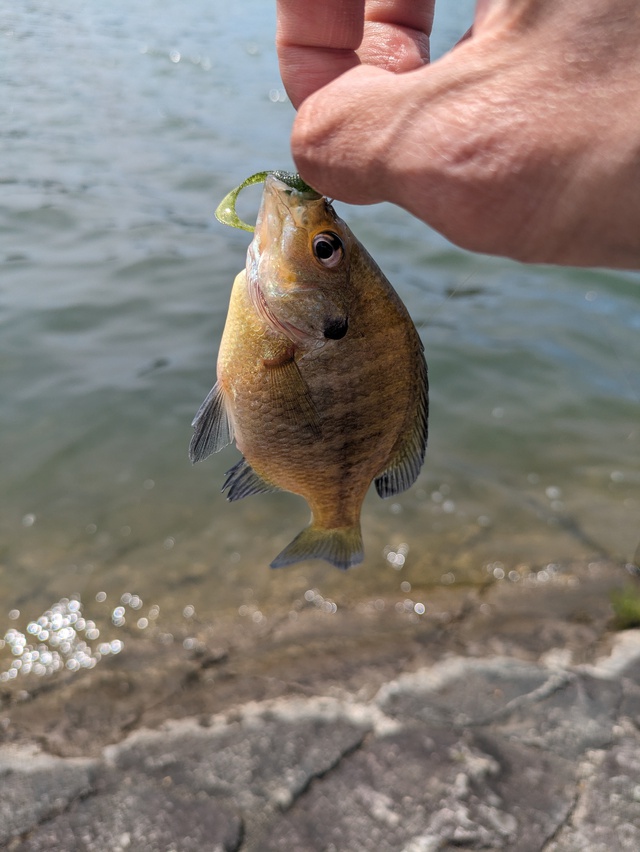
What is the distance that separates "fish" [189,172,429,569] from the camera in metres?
2.09

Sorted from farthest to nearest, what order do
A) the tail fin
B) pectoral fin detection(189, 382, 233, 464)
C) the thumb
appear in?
1. the tail fin
2. pectoral fin detection(189, 382, 233, 464)
3. the thumb

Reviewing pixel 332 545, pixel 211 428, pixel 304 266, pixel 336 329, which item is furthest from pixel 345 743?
pixel 304 266

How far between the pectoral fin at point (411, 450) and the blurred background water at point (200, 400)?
3.52 m

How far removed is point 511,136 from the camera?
1465mm

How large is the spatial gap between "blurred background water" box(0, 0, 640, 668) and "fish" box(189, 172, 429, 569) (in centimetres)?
360

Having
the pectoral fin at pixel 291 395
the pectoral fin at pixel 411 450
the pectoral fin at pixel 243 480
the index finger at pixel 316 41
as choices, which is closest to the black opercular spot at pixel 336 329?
the pectoral fin at pixel 291 395

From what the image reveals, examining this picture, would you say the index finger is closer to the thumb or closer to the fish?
the fish

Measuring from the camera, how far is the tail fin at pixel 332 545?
8.08 feet

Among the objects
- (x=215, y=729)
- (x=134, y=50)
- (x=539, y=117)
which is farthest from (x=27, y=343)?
(x=134, y=50)

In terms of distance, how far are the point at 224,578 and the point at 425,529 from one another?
177 cm

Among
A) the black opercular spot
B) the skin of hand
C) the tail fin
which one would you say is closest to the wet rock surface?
Result: the tail fin

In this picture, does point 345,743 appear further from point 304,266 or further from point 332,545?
point 304,266

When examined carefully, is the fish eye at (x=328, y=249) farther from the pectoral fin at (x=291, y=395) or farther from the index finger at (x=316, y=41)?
the index finger at (x=316, y=41)

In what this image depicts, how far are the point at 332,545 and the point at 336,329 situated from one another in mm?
755
